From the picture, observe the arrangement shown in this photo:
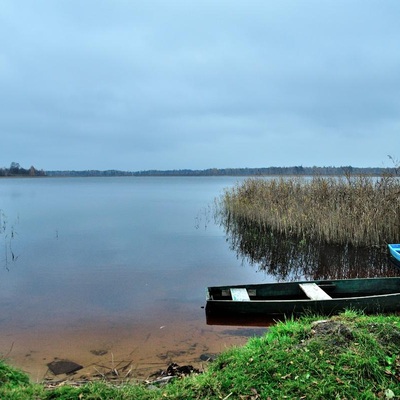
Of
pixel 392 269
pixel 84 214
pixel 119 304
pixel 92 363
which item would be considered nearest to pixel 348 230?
pixel 392 269

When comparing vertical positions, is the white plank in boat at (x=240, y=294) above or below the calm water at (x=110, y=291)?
above

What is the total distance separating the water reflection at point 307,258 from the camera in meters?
10.6

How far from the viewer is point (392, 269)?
10.7m

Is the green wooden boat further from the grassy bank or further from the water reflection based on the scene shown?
the water reflection

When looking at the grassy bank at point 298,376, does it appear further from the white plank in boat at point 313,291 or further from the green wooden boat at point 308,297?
the white plank in boat at point 313,291

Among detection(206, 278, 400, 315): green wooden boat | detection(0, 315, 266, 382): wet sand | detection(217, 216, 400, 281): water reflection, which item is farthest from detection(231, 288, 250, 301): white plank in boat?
detection(217, 216, 400, 281): water reflection

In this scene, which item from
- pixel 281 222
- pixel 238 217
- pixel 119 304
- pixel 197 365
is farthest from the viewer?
pixel 238 217

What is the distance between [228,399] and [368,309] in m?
4.27

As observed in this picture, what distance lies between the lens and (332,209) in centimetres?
1349

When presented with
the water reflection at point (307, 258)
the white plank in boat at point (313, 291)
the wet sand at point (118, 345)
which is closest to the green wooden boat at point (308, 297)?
the white plank in boat at point (313, 291)

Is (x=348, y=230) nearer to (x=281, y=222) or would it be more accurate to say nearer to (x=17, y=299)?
(x=281, y=222)

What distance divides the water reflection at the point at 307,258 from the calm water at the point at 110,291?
2.16ft

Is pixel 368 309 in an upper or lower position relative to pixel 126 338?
upper

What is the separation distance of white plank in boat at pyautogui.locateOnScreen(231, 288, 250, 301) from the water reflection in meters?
3.39
